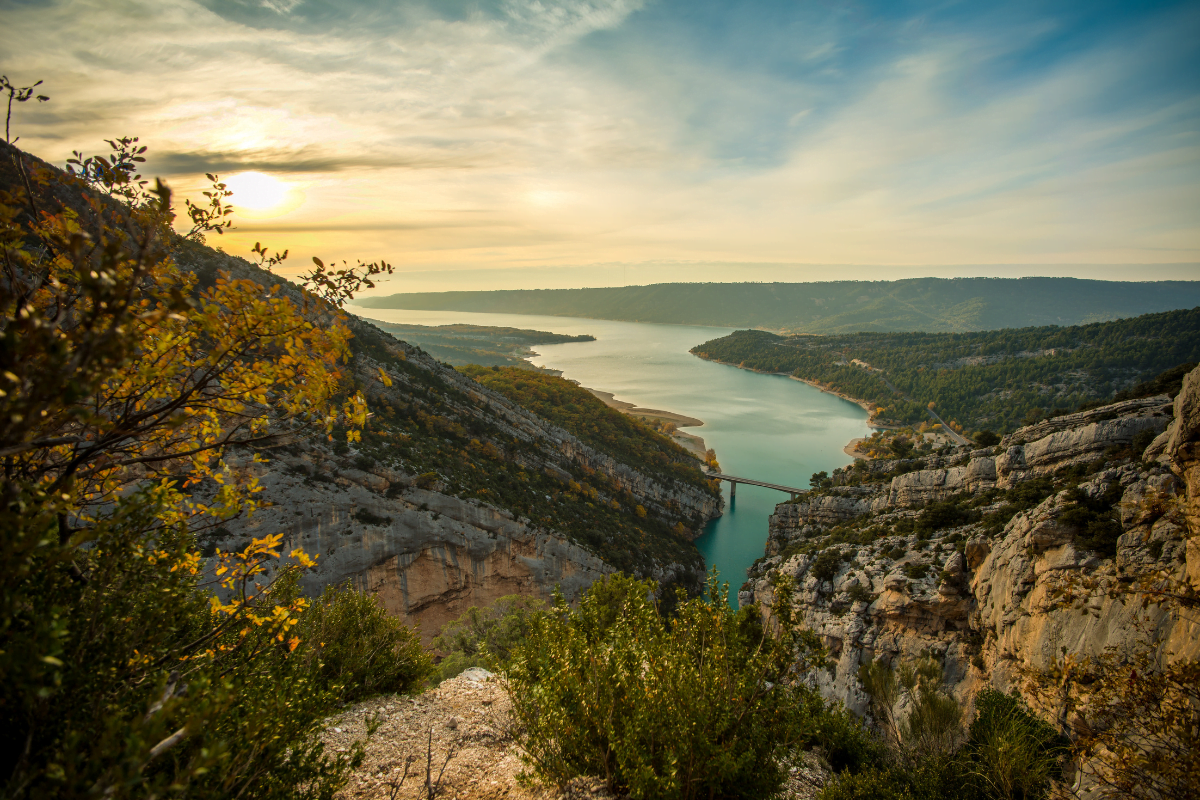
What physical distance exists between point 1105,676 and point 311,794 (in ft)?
23.6

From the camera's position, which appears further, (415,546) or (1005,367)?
(1005,367)

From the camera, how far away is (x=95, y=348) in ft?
6.41

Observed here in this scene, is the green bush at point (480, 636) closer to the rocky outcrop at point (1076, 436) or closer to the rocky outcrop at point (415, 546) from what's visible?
the rocky outcrop at point (415, 546)

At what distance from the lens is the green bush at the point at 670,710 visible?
4.26 metres

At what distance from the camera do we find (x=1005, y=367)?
3199 inches

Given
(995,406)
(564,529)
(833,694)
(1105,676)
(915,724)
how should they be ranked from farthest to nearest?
(995,406) < (564,529) < (833,694) < (915,724) < (1105,676)

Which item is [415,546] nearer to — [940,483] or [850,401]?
[940,483]

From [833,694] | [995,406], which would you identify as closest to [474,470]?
[833,694]

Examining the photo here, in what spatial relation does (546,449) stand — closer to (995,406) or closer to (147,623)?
(147,623)

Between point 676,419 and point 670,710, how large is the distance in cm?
7346

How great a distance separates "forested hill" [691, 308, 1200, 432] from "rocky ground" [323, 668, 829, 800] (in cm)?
5987

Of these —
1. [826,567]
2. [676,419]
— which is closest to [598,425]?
[676,419]

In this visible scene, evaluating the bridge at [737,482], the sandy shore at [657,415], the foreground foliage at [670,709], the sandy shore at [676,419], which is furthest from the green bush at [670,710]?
the sandy shore at [657,415]

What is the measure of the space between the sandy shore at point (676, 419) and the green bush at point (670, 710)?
53.5 metres
